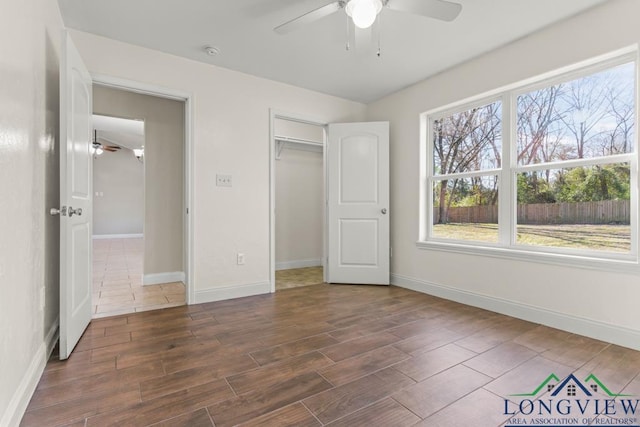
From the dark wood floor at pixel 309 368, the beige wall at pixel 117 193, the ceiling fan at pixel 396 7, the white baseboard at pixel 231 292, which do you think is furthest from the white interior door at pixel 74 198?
the beige wall at pixel 117 193

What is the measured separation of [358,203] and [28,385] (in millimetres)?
3240

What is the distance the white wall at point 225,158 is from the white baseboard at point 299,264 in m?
1.47

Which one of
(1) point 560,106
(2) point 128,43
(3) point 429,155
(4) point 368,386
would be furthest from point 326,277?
(2) point 128,43

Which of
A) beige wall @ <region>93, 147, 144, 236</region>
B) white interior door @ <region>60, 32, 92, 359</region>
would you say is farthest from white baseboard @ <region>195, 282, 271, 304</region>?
beige wall @ <region>93, 147, 144, 236</region>

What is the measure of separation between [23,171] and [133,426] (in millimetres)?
1318

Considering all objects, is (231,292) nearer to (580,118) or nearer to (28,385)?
(28,385)

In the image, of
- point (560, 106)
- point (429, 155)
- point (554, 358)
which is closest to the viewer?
point (554, 358)

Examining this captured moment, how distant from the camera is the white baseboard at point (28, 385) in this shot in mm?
1270

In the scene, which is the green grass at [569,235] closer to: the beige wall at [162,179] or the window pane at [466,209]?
the window pane at [466,209]

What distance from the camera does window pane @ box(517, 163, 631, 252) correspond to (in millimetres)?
2250

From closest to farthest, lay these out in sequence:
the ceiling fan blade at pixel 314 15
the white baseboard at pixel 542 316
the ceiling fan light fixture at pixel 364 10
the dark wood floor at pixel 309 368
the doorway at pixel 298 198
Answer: the dark wood floor at pixel 309 368, the ceiling fan light fixture at pixel 364 10, the ceiling fan blade at pixel 314 15, the white baseboard at pixel 542 316, the doorway at pixel 298 198

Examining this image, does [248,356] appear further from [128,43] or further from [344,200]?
[128,43]

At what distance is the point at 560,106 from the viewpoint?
2.59 meters

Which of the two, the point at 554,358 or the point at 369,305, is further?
the point at 369,305
